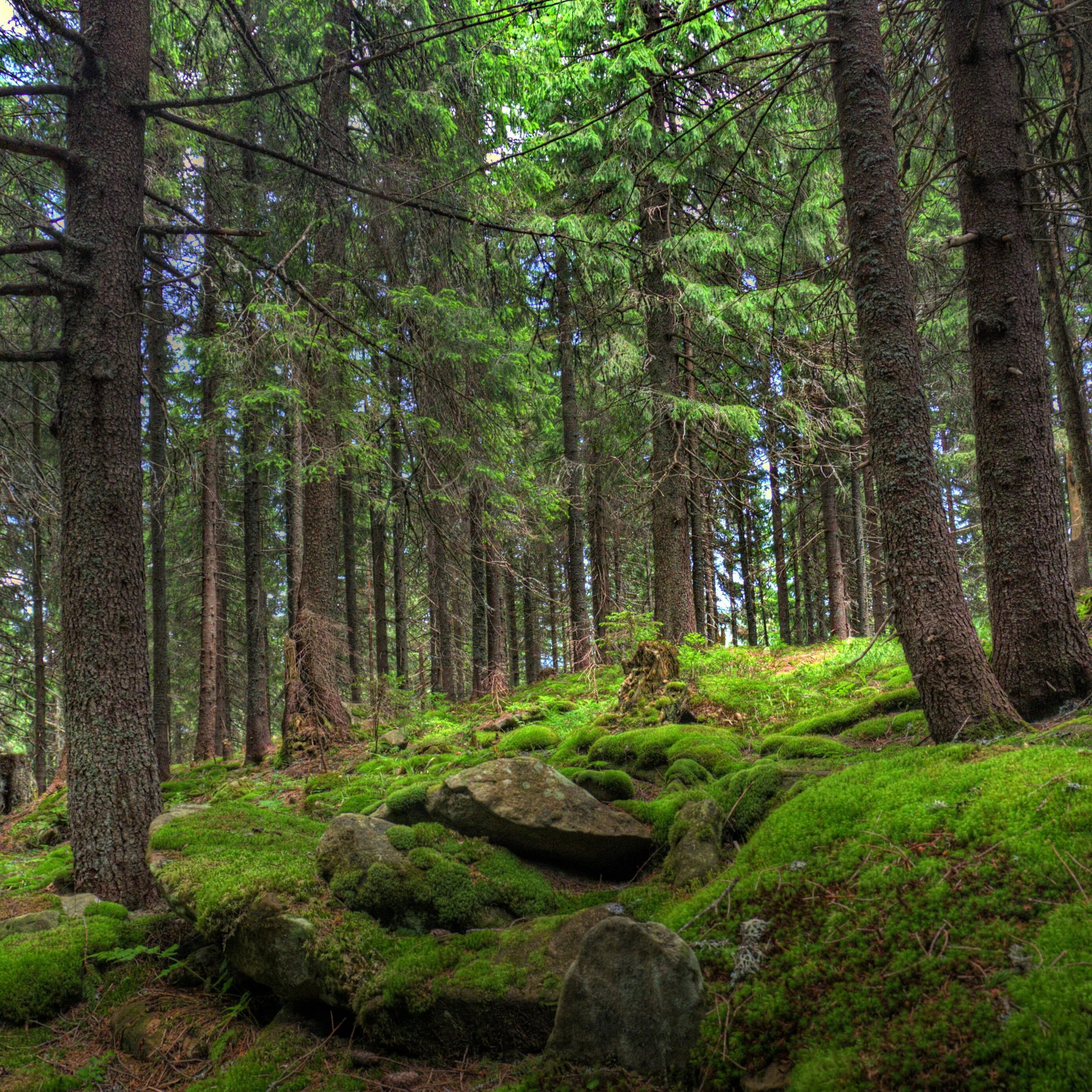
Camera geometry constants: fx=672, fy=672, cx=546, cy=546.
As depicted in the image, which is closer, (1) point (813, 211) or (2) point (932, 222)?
(1) point (813, 211)

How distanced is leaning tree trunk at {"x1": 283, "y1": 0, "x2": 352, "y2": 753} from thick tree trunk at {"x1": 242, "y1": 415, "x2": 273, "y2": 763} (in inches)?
74.7

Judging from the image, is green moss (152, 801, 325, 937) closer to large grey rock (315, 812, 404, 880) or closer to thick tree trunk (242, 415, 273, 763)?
large grey rock (315, 812, 404, 880)

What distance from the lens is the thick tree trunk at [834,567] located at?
15.0 meters

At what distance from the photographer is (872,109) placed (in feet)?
15.5

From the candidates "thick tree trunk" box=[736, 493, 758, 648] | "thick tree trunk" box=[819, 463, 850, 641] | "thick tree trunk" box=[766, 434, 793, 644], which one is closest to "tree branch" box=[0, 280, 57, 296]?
"thick tree trunk" box=[766, 434, 793, 644]

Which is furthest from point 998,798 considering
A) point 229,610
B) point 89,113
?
point 229,610

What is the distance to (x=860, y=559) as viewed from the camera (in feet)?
54.8

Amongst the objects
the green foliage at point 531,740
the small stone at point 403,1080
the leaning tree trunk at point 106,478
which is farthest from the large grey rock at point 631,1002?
the green foliage at point 531,740

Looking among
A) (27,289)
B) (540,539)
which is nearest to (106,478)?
(27,289)

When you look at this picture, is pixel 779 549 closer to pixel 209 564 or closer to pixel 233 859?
pixel 209 564

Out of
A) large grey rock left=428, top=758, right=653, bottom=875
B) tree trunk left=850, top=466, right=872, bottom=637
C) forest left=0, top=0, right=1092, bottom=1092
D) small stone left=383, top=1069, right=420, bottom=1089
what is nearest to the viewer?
forest left=0, top=0, right=1092, bottom=1092

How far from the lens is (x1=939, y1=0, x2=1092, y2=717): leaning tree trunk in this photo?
463 centimetres

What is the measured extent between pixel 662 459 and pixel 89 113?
8.26 m

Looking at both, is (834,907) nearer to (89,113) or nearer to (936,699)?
(936,699)
